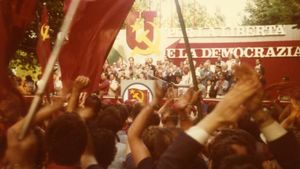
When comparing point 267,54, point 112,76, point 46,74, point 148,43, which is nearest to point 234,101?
point 46,74

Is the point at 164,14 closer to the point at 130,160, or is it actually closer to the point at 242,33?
the point at 242,33

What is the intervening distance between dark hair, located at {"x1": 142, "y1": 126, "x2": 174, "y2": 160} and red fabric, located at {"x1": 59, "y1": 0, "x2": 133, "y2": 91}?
267 centimetres

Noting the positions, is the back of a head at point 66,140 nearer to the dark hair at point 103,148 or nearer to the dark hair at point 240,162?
the dark hair at point 103,148

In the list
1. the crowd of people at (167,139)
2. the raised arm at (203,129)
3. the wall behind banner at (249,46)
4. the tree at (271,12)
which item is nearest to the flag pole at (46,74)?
the crowd of people at (167,139)

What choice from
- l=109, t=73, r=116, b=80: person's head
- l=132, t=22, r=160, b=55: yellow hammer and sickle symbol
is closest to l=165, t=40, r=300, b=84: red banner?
l=132, t=22, r=160, b=55: yellow hammer and sickle symbol

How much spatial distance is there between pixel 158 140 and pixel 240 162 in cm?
87

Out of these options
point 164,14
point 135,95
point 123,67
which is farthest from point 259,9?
point 135,95

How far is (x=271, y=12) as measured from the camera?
3506 cm

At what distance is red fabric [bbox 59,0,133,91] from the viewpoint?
606 centimetres

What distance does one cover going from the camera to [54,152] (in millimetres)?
2918

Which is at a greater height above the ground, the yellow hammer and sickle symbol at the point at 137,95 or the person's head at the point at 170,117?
the person's head at the point at 170,117

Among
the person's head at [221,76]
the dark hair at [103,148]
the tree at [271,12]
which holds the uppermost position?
the tree at [271,12]

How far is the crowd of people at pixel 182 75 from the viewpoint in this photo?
22.8 m

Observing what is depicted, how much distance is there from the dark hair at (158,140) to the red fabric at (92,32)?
8.76ft
